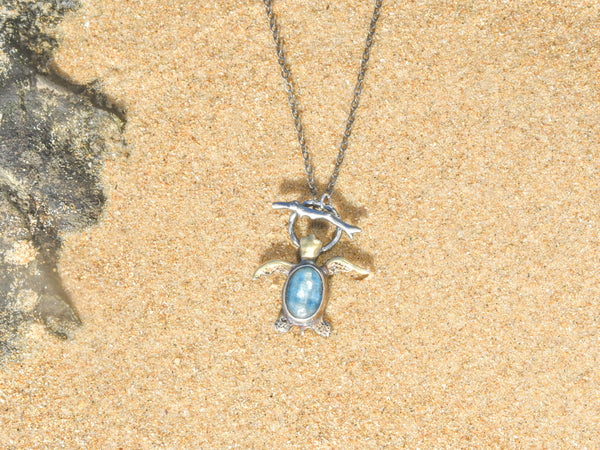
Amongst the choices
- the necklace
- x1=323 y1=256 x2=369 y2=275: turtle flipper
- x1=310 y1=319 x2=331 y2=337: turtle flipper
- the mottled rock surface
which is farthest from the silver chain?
the mottled rock surface

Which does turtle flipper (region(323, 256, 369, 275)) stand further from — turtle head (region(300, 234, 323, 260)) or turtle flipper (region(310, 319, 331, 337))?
turtle flipper (region(310, 319, 331, 337))

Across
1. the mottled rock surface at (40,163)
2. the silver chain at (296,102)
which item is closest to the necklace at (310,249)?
the silver chain at (296,102)

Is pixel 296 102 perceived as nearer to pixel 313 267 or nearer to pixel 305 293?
pixel 313 267

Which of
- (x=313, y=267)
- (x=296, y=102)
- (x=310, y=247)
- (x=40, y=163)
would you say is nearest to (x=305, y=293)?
(x=313, y=267)

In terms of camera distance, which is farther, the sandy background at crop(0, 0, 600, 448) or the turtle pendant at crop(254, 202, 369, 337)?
the sandy background at crop(0, 0, 600, 448)

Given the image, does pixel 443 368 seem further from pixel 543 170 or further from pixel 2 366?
pixel 2 366

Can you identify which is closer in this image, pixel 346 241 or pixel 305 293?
pixel 305 293
